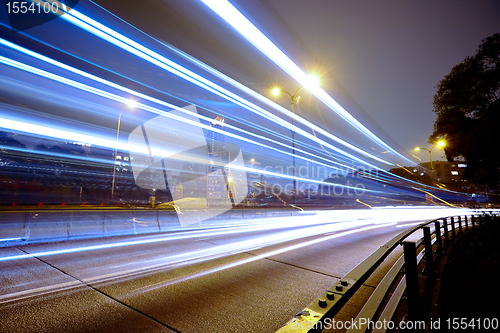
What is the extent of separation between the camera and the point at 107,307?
372cm

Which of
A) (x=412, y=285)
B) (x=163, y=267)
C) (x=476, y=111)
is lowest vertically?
(x=163, y=267)

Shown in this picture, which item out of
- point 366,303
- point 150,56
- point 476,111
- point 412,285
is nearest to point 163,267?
point 366,303

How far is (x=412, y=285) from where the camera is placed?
3.04 m

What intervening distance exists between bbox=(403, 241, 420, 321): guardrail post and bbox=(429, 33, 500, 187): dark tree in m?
10.6

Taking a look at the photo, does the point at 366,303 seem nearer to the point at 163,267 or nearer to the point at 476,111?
Result: the point at 163,267

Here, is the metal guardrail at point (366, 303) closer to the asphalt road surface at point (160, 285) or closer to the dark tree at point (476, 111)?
the asphalt road surface at point (160, 285)

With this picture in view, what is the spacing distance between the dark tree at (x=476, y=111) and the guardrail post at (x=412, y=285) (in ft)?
34.8

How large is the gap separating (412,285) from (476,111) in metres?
13.2

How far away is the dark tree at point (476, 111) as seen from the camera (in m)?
10.4

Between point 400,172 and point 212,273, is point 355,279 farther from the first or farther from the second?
point 400,172

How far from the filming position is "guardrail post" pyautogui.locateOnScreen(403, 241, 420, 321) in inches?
119

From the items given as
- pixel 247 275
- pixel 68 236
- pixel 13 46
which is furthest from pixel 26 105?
pixel 247 275

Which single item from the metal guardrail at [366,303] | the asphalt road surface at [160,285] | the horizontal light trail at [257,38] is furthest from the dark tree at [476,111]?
the metal guardrail at [366,303]

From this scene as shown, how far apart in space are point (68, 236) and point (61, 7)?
26.5ft
